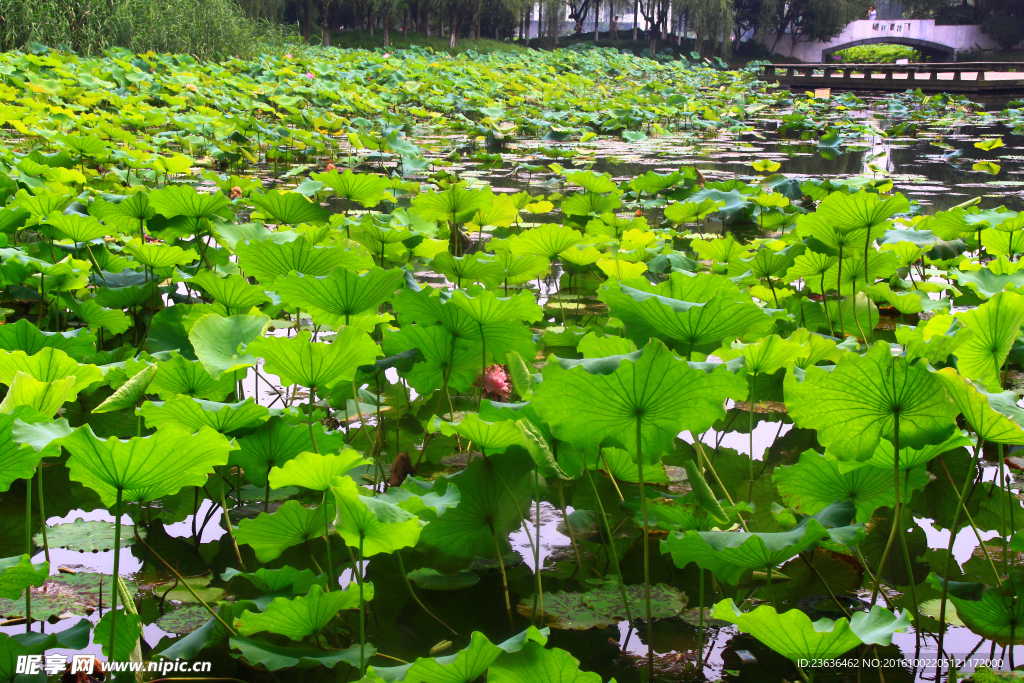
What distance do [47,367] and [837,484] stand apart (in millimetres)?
965

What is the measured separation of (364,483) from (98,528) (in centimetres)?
35

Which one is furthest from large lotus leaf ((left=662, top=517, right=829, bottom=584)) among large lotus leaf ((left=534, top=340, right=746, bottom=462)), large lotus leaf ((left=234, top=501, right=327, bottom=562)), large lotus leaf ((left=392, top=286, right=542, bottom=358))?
large lotus leaf ((left=392, top=286, right=542, bottom=358))

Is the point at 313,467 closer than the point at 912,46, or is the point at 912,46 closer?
the point at 313,467

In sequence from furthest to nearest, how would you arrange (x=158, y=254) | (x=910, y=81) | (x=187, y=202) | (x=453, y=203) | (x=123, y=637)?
(x=910, y=81), (x=453, y=203), (x=187, y=202), (x=158, y=254), (x=123, y=637)

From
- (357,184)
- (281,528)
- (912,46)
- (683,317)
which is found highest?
(912,46)

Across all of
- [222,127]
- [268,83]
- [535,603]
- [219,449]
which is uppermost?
[268,83]

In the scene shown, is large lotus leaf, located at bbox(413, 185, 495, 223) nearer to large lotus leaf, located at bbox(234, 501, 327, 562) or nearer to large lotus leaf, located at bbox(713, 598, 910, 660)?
large lotus leaf, located at bbox(234, 501, 327, 562)

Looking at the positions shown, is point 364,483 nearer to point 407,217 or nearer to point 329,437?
point 329,437

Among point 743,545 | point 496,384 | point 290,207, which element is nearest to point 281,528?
point 743,545

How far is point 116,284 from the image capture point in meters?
1.61

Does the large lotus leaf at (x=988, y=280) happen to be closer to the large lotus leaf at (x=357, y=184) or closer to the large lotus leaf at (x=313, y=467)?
the large lotus leaf at (x=313, y=467)

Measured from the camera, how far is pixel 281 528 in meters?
0.85

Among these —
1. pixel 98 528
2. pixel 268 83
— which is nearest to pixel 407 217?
pixel 98 528

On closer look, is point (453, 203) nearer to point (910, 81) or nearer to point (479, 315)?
point (479, 315)
